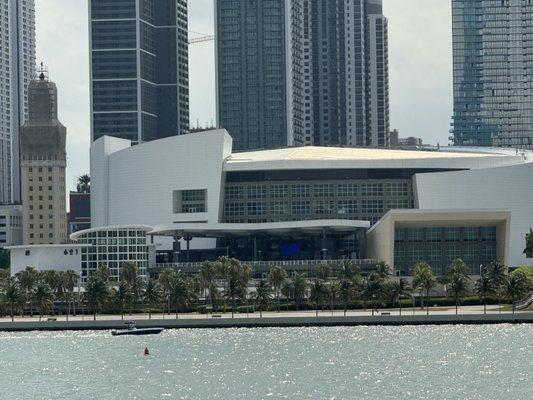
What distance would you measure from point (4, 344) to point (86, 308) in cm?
2737

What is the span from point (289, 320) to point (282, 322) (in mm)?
757

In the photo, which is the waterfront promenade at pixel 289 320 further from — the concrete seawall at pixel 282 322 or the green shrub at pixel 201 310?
the green shrub at pixel 201 310

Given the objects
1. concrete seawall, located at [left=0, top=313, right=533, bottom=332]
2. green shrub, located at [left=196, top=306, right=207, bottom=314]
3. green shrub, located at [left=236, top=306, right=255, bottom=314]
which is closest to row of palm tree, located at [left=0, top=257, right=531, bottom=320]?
green shrub, located at [left=236, top=306, right=255, bottom=314]

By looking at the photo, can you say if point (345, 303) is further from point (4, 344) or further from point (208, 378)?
point (208, 378)

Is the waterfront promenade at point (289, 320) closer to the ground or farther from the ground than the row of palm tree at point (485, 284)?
closer to the ground

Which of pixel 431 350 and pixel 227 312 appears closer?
pixel 431 350

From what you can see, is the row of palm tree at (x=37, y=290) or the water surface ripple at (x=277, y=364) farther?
the row of palm tree at (x=37, y=290)

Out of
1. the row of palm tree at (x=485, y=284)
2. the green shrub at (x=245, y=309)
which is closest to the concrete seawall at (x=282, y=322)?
the row of palm tree at (x=485, y=284)

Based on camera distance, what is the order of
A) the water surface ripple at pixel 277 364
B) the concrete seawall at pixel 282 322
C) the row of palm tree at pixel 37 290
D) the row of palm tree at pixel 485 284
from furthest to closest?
the row of palm tree at pixel 37 290 → the row of palm tree at pixel 485 284 → the concrete seawall at pixel 282 322 → the water surface ripple at pixel 277 364

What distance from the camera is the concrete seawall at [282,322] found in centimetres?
16438

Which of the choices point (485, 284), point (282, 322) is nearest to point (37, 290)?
point (282, 322)

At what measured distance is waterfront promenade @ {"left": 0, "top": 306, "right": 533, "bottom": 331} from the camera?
165 m

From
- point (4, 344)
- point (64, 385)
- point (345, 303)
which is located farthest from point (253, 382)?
point (345, 303)

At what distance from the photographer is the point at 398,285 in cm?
17562
